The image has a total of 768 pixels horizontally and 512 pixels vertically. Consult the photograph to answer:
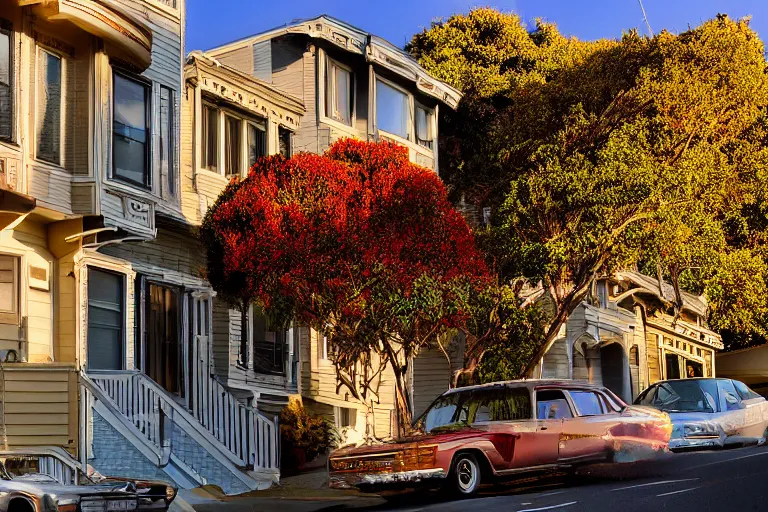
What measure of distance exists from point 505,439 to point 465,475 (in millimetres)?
799

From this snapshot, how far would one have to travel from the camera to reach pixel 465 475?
16.9 m

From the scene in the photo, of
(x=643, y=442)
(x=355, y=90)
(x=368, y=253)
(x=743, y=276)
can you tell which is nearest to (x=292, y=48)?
(x=355, y=90)

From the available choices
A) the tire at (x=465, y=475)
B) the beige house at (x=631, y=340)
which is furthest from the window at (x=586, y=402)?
the beige house at (x=631, y=340)

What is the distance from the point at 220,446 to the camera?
69.3 feet

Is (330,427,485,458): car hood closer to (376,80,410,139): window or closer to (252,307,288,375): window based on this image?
(252,307,288,375): window

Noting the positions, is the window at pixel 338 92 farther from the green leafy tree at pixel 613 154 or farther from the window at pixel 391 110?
the green leafy tree at pixel 613 154

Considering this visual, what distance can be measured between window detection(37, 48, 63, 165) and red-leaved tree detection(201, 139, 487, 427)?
12.3 ft

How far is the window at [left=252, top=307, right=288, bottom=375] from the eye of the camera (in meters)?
27.0

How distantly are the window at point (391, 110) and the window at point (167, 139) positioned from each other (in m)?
9.45

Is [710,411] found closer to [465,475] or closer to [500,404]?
[500,404]

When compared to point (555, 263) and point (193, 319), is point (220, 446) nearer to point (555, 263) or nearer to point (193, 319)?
point (193, 319)

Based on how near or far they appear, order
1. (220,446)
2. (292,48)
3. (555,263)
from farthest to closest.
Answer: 1. (292,48)
2. (555,263)
3. (220,446)

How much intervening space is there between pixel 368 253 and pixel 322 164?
6.70 feet

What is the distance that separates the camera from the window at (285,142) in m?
28.6
